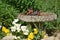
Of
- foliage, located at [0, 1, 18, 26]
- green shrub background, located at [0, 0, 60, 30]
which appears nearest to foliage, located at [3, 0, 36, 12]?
green shrub background, located at [0, 0, 60, 30]

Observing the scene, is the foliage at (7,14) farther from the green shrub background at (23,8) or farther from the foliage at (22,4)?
the foliage at (22,4)

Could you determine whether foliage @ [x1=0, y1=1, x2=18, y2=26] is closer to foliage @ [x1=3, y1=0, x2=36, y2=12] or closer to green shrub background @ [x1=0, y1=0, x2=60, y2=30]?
green shrub background @ [x1=0, y1=0, x2=60, y2=30]

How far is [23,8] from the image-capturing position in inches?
231

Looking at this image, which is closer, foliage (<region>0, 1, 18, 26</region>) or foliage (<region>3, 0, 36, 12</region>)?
foliage (<region>0, 1, 18, 26</region>)

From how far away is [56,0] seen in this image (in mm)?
6020

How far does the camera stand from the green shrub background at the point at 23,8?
5.52m

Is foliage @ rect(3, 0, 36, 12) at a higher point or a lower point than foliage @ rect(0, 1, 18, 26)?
higher

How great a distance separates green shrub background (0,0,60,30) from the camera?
5523 mm

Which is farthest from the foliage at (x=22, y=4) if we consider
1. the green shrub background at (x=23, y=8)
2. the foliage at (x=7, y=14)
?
the foliage at (x=7, y=14)

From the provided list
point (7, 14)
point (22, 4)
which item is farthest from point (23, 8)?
point (7, 14)

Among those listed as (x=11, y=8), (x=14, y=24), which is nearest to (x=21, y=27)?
(x=14, y=24)

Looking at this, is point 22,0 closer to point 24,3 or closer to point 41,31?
point 24,3

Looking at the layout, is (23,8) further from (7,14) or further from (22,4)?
(7,14)

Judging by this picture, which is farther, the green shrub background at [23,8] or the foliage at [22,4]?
the foliage at [22,4]
